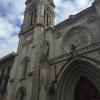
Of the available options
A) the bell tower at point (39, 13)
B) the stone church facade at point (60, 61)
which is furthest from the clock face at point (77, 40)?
the bell tower at point (39, 13)

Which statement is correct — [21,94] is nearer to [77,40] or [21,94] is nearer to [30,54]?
[30,54]

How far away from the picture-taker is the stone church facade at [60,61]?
1379 cm

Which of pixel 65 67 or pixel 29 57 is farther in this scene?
pixel 29 57

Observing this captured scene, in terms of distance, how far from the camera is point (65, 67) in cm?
1445

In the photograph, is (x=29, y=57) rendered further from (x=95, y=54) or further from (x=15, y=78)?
(x=95, y=54)

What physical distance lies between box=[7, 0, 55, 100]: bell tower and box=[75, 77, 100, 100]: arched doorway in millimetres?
3634

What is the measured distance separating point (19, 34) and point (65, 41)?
760 cm

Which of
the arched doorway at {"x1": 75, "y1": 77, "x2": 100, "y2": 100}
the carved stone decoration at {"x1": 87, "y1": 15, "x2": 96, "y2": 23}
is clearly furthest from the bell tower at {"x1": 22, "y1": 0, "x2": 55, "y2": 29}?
the arched doorway at {"x1": 75, "y1": 77, "x2": 100, "y2": 100}

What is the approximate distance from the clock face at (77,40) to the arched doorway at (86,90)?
3.43 metres

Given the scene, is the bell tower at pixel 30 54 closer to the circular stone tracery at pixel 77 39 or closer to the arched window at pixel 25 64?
the arched window at pixel 25 64

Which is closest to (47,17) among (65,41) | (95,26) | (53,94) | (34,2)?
(34,2)

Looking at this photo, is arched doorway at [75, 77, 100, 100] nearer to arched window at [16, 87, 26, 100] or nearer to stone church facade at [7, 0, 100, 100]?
stone church facade at [7, 0, 100, 100]

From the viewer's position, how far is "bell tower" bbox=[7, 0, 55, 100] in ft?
52.1

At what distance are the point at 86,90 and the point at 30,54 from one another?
7555 millimetres
